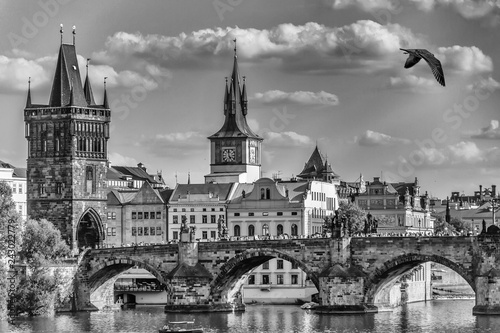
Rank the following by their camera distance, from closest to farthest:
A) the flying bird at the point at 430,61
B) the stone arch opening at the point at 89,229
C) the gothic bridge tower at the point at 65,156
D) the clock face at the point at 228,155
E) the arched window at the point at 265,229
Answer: the flying bird at the point at 430,61 → the gothic bridge tower at the point at 65,156 → the stone arch opening at the point at 89,229 → the arched window at the point at 265,229 → the clock face at the point at 228,155

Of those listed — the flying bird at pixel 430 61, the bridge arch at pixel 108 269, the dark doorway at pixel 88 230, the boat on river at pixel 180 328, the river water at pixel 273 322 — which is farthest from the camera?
the dark doorway at pixel 88 230

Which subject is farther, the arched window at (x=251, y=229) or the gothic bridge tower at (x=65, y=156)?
the arched window at (x=251, y=229)

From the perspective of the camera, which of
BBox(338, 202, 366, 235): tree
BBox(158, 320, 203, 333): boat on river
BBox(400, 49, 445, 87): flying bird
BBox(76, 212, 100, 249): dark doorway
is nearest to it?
BBox(400, 49, 445, 87): flying bird

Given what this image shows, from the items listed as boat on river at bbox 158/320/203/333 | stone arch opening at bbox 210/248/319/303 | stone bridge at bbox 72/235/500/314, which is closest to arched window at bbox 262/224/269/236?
stone arch opening at bbox 210/248/319/303

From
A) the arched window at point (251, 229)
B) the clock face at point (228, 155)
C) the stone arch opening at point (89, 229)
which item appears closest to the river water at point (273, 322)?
the stone arch opening at point (89, 229)

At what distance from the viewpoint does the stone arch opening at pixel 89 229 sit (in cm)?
15538

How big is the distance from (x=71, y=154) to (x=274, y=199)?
2086 centimetres

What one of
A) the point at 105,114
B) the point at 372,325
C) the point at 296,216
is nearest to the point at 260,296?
the point at 296,216

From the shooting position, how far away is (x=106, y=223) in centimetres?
16238

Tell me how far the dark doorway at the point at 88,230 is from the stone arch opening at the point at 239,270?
1912 centimetres

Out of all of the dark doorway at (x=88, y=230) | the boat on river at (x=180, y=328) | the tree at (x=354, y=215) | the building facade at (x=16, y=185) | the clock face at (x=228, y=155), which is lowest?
the boat on river at (x=180, y=328)

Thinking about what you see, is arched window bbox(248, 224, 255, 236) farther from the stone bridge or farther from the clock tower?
the stone bridge

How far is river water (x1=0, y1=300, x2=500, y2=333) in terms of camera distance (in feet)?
395

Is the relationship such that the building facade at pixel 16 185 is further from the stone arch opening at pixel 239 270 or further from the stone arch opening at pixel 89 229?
the stone arch opening at pixel 239 270
